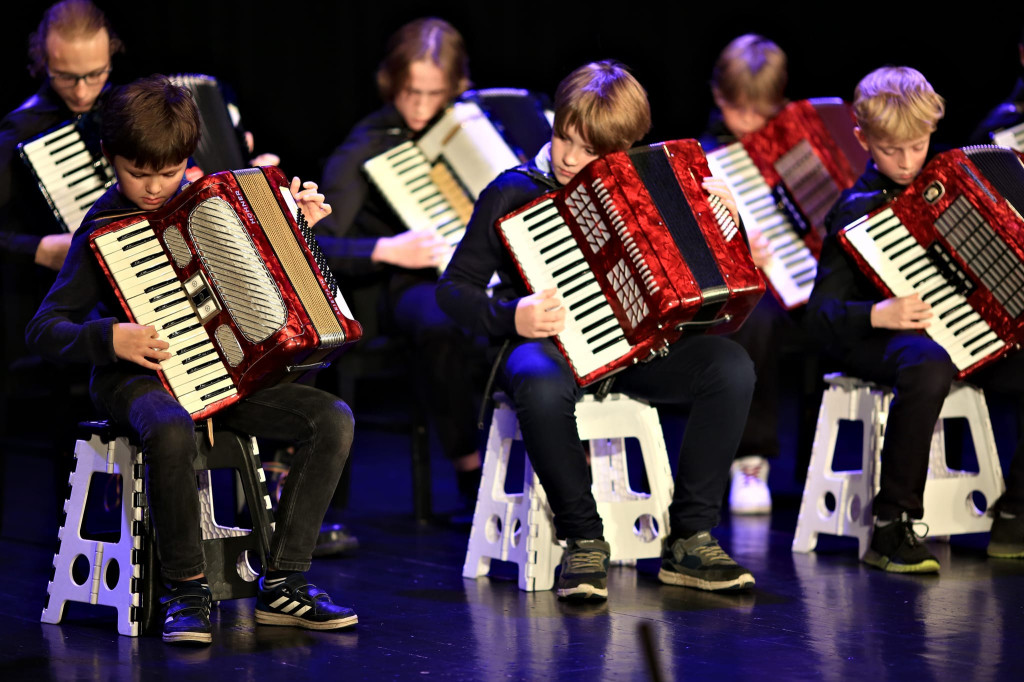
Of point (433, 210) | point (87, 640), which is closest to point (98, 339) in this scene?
point (87, 640)

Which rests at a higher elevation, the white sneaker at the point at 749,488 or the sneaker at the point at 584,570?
the white sneaker at the point at 749,488

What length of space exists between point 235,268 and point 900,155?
67.9 inches

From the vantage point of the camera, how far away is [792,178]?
4590mm

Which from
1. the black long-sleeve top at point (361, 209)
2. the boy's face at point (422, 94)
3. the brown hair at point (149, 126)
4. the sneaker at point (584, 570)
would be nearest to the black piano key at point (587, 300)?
Answer: the sneaker at point (584, 570)

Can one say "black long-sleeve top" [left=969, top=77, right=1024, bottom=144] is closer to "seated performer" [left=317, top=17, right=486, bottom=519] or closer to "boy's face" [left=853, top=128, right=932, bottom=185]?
"boy's face" [left=853, top=128, right=932, bottom=185]

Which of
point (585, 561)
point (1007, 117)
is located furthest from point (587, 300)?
point (1007, 117)

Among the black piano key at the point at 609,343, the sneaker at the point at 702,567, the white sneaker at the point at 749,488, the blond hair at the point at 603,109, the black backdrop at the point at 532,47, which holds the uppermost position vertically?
the black backdrop at the point at 532,47

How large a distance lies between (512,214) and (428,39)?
1294 mm

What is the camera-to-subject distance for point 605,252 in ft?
10.6

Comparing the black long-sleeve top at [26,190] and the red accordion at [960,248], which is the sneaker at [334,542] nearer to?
the black long-sleeve top at [26,190]

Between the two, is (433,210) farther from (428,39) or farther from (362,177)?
(428,39)

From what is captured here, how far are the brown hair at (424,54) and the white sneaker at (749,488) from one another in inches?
55.9

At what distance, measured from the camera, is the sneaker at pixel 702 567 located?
10.6ft

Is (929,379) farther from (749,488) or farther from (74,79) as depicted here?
(74,79)
